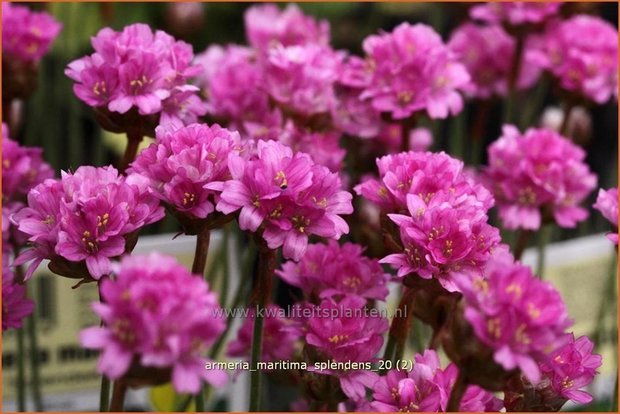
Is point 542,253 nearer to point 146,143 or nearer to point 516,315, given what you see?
point 146,143

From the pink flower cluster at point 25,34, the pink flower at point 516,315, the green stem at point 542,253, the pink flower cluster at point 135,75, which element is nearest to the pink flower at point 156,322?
the pink flower at point 516,315

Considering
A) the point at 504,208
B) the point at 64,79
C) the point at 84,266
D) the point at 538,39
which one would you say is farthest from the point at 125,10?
the point at 84,266

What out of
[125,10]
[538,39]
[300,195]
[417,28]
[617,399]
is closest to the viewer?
[300,195]

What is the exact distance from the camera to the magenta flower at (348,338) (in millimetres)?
583

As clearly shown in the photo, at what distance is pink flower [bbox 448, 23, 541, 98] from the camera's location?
1.01 metres

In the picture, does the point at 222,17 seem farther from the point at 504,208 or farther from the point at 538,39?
the point at 504,208

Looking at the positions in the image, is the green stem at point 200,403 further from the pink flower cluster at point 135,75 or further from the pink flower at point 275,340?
the pink flower cluster at point 135,75

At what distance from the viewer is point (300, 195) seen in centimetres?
55

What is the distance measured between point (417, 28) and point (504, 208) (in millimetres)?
172

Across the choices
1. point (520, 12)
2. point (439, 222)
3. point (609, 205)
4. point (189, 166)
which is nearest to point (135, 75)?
point (189, 166)

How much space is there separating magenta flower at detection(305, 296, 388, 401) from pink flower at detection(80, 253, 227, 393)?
18cm

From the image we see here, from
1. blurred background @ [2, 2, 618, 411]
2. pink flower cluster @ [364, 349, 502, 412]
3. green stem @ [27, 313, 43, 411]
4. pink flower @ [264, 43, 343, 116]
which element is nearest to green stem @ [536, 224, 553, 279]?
blurred background @ [2, 2, 618, 411]

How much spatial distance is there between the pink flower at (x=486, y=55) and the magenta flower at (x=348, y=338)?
1.55ft

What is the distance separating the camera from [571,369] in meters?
0.57
